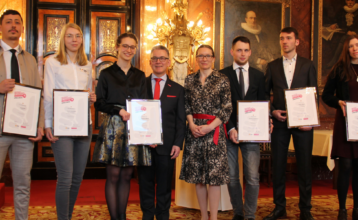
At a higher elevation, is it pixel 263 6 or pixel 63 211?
pixel 263 6

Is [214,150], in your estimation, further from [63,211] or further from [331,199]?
[331,199]

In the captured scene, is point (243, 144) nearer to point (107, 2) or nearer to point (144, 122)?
point (144, 122)

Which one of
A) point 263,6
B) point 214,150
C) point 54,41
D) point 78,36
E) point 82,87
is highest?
point 263,6

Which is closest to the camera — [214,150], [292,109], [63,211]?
[63,211]

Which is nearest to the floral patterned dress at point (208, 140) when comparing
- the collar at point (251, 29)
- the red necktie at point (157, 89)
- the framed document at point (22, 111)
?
the red necktie at point (157, 89)

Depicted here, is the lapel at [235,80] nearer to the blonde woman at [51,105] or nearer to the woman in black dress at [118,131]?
the woman in black dress at [118,131]

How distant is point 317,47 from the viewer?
6523 millimetres

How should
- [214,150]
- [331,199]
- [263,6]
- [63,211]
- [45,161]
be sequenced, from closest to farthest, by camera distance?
[63,211]
[214,150]
[331,199]
[45,161]
[263,6]

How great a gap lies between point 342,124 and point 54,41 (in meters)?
5.02

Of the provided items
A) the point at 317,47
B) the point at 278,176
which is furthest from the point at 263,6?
the point at 278,176

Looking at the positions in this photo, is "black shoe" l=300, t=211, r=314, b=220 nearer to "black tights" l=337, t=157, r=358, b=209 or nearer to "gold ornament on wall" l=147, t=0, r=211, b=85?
"black tights" l=337, t=157, r=358, b=209

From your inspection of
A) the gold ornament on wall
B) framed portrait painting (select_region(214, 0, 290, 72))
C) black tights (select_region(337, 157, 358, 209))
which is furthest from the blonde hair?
framed portrait painting (select_region(214, 0, 290, 72))

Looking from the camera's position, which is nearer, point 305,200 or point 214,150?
point 214,150

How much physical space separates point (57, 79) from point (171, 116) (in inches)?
40.3
